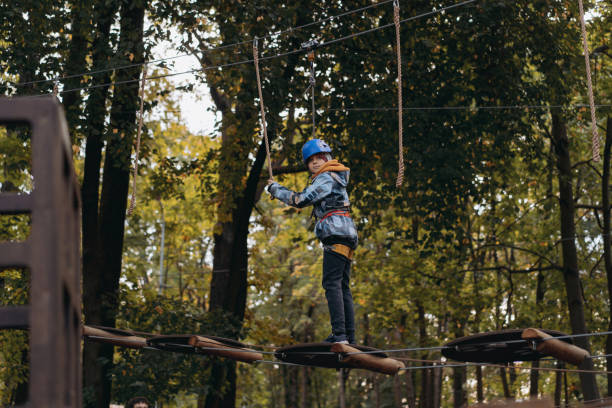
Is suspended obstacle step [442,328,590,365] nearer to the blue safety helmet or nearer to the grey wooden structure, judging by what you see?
the blue safety helmet

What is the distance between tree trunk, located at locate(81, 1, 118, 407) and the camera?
39.5ft

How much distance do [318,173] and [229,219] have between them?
839 cm

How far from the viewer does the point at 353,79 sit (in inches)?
537

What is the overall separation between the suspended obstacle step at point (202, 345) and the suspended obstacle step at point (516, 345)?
1.84 metres

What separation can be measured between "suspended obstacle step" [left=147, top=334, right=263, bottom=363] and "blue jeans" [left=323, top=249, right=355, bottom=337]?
Result: 0.79 metres

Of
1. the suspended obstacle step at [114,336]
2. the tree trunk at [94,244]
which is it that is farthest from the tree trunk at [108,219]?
the suspended obstacle step at [114,336]

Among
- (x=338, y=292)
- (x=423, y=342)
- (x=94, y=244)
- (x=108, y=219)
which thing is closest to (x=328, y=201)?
(x=338, y=292)

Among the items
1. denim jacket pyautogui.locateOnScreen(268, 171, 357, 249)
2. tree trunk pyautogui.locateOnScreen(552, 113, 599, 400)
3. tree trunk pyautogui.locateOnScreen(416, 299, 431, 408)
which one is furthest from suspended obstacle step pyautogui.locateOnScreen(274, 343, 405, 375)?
tree trunk pyautogui.locateOnScreen(416, 299, 431, 408)

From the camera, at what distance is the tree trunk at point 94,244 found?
12.0 m

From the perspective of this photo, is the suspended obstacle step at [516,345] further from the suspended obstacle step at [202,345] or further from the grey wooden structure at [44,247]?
the grey wooden structure at [44,247]

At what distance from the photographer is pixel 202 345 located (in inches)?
277

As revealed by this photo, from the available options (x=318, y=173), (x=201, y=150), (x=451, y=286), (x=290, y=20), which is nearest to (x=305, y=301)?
(x=201, y=150)

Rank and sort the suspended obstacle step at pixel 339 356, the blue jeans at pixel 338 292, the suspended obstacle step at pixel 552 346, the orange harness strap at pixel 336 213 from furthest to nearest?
the orange harness strap at pixel 336 213
the blue jeans at pixel 338 292
the suspended obstacle step at pixel 339 356
the suspended obstacle step at pixel 552 346

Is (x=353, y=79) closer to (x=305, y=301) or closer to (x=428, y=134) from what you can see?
(x=428, y=134)
